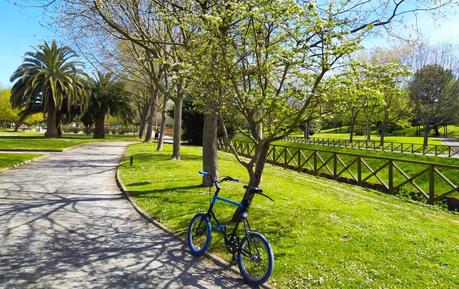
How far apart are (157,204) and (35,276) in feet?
13.7

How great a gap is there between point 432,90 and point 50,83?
38.0 metres

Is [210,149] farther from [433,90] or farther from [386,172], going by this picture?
[433,90]

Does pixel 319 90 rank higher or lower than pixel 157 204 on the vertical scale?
higher

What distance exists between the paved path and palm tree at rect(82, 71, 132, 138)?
3946 cm

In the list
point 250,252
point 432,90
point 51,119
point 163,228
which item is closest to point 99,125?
point 51,119

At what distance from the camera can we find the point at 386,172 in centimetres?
2200

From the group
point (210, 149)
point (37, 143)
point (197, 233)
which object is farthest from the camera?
point (37, 143)

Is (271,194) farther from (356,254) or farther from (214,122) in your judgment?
(356,254)

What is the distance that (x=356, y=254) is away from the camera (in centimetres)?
568

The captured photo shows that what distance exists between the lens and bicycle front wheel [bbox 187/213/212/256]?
5.91 meters

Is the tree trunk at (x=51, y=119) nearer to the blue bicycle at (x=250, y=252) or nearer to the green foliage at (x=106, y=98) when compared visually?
the green foliage at (x=106, y=98)

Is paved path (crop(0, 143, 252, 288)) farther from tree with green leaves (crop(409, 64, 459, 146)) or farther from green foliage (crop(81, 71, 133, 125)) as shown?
green foliage (crop(81, 71, 133, 125))

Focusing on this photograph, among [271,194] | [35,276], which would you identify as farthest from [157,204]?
[35,276]

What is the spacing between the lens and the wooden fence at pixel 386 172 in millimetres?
13670
